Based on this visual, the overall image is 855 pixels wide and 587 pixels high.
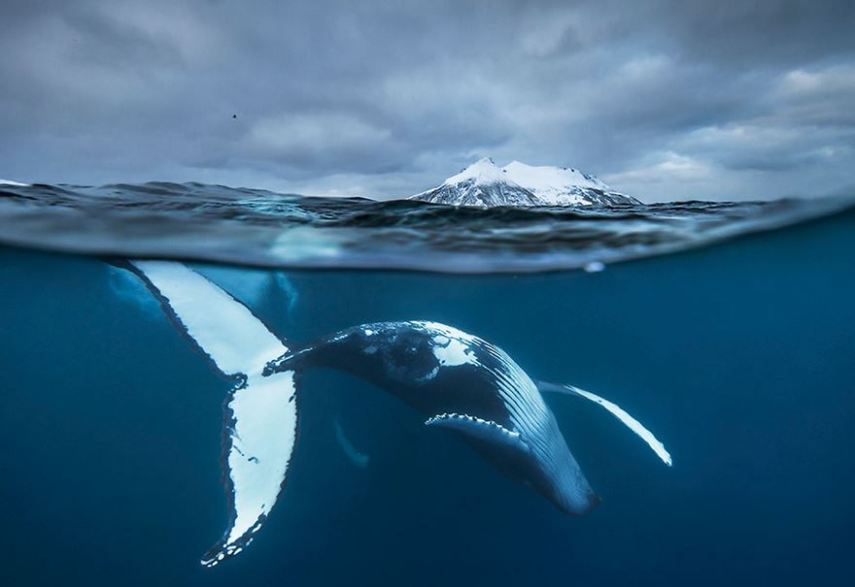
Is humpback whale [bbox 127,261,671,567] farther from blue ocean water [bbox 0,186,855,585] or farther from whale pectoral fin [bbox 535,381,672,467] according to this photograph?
blue ocean water [bbox 0,186,855,585]

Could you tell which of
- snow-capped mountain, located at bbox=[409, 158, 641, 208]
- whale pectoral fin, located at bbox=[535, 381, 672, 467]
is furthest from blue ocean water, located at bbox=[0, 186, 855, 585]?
snow-capped mountain, located at bbox=[409, 158, 641, 208]

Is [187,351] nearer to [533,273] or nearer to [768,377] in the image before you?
[533,273]

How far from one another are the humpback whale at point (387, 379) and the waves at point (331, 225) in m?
1.92

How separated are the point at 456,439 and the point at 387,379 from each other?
2.37m

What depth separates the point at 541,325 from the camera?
690 inches

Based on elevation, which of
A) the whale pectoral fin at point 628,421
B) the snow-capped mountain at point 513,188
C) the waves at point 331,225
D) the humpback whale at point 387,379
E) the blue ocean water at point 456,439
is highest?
the snow-capped mountain at point 513,188

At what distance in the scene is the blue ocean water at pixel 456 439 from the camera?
1073cm

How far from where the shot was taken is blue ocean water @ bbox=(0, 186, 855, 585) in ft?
35.2

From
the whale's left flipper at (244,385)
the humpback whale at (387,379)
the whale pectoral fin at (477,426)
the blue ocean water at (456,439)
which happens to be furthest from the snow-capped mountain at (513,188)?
the whale pectoral fin at (477,426)

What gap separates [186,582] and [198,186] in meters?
9.11

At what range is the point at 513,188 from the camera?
83.0ft

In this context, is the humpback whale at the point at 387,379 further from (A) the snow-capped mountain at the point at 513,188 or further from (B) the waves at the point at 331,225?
(A) the snow-capped mountain at the point at 513,188

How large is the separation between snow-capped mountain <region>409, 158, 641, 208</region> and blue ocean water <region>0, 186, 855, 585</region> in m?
8.13

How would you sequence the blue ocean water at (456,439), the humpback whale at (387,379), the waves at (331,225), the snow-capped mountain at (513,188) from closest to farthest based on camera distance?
the humpback whale at (387,379) → the waves at (331,225) → the blue ocean water at (456,439) → the snow-capped mountain at (513,188)
